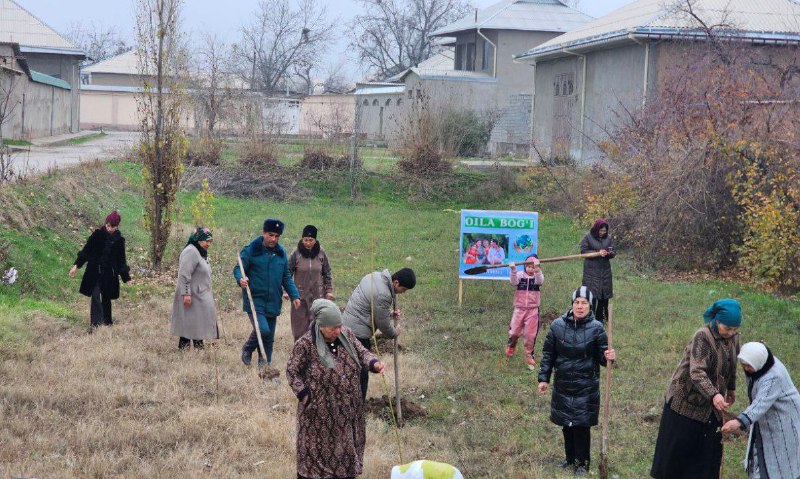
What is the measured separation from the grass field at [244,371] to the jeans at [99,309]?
239 millimetres

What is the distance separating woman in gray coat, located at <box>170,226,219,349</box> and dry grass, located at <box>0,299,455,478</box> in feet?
0.82

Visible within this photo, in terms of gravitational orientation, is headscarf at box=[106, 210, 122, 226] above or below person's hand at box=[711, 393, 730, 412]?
above

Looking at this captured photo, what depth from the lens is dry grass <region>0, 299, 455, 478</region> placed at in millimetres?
7500

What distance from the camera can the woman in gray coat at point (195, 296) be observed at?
11234mm

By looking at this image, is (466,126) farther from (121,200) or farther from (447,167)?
(121,200)

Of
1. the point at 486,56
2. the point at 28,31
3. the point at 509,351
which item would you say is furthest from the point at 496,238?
the point at 28,31

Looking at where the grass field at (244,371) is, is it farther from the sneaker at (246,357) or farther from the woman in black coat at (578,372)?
the woman in black coat at (578,372)

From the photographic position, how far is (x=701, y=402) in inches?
280

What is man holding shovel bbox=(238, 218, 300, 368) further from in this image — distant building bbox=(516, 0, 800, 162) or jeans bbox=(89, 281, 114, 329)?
distant building bbox=(516, 0, 800, 162)

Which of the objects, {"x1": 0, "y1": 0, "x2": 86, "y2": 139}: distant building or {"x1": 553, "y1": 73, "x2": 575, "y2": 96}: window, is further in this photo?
{"x1": 0, "y1": 0, "x2": 86, "y2": 139}: distant building

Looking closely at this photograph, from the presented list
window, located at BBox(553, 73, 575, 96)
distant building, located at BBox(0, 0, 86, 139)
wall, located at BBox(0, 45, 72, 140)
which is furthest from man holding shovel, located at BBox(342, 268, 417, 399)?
distant building, located at BBox(0, 0, 86, 139)

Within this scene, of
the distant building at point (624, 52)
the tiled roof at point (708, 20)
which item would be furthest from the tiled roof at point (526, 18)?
the tiled roof at point (708, 20)

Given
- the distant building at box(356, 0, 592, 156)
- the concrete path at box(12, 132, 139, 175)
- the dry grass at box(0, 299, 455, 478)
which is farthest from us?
the distant building at box(356, 0, 592, 156)

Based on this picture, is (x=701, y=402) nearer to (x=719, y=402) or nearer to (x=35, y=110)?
(x=719, y=402)
